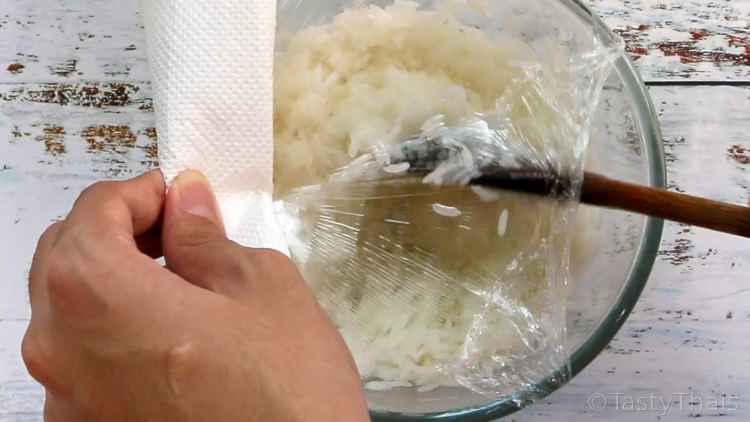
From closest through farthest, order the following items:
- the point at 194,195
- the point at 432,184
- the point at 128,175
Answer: the point at 194,195 → the point at 432,184 → the point at 128,175

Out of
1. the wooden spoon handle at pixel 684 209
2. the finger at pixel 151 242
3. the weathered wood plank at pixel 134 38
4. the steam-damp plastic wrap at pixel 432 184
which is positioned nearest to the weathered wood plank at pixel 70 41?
the weathered wood plank at pixel 134 38

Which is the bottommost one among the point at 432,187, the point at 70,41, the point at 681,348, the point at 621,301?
the point at 681,348

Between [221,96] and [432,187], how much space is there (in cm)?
24

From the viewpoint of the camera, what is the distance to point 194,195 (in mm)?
579

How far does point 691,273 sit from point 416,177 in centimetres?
43

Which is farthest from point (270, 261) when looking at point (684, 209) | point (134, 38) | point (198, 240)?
point (134, 38)

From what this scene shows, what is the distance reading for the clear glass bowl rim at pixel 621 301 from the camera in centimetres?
72

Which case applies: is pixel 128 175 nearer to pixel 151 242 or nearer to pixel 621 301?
pixel 151 242

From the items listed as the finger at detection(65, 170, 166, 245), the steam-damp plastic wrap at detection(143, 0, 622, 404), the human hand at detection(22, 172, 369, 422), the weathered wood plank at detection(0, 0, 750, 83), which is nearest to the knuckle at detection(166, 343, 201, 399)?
the human hand at detection(22, 172, 369, 422)

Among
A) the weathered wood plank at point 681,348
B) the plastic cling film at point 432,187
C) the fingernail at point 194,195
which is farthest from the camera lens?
the weathered wood plank at point 681,348

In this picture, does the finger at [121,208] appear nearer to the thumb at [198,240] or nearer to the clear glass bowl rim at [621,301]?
the thumb at [198,240]

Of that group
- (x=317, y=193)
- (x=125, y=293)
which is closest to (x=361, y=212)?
(x=317, y=193)

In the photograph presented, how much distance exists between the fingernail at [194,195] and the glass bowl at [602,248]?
0.24 metres

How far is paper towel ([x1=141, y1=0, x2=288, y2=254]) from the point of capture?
1.92ft
